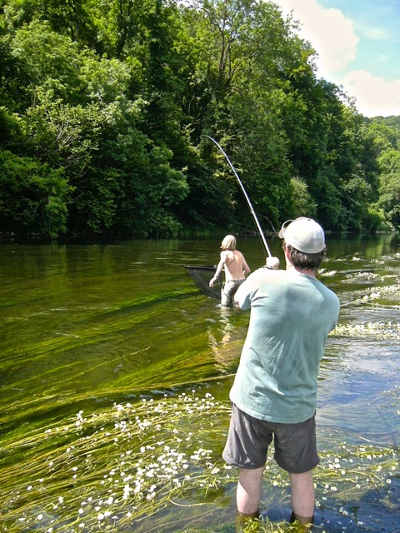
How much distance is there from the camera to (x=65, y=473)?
3877mm

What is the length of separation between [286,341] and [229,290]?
7953 millimetres

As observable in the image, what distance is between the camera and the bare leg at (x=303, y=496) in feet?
10.1

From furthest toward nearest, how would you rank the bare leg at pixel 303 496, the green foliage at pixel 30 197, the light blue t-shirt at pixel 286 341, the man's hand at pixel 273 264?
the green foliage at pixel 30 197
the man's hand at pixel 273 264
the bare leg at pixel 303 496
the light blue t-shirt at pixel 286 341

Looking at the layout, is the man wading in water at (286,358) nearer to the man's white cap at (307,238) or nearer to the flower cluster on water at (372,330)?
the man's white cap at (307,238)

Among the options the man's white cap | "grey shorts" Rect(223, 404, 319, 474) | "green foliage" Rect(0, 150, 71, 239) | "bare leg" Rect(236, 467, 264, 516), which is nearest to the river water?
"bare leg" Rect(236, 467, 264, 516)

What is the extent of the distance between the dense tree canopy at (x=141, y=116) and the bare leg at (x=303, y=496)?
19454 mm

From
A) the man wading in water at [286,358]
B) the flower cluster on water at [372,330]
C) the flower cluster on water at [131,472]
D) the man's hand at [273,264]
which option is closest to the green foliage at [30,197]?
the flower cluster on water at [372,330]

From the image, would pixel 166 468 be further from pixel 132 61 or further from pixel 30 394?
pixel 132 61

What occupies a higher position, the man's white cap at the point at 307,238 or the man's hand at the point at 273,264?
the man's white cap at the point at 307,238

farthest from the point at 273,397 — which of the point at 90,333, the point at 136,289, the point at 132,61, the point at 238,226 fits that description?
the point at 238,226

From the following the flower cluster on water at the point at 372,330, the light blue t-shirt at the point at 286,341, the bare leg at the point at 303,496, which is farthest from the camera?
the flower cluster on water at the point at 372,330

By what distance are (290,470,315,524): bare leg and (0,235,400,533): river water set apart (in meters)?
0.23

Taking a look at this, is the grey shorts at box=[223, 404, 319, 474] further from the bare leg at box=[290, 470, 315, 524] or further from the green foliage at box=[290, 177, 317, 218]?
the green foliage at box=[290, 177, 317, 218]

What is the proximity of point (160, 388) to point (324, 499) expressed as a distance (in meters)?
2.77
